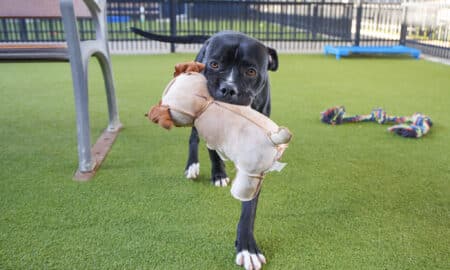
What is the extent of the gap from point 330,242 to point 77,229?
102cm

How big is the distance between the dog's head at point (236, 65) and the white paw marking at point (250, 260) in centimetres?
55

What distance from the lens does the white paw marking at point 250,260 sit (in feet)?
4.78

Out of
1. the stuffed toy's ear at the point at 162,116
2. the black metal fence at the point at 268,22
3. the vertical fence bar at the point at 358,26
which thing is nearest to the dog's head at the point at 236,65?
the stuffed toy's ear at the point at 162,116

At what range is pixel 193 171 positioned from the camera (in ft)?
7.30

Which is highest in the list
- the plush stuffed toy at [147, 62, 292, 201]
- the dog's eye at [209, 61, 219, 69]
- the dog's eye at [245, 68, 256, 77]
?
the dog's eye at [209, 61, 219, 69]

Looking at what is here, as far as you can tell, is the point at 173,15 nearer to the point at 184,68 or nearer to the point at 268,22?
the point at 268,22

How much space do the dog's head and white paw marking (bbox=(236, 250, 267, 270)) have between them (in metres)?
0.55

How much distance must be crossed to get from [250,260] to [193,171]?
0.84 meters

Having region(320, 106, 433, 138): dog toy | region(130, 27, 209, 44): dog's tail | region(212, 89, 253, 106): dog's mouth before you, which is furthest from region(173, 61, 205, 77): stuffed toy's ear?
region(320, 106, 433, 138): dog toy

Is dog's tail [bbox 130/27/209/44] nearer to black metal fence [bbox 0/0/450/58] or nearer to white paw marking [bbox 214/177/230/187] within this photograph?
white paw marking [bbox 214/177/230/187]

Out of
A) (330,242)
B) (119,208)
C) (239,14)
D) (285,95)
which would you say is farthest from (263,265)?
(239,14)

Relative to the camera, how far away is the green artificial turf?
153 centimetres

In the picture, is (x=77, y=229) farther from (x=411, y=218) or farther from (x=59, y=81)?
(x=59, y=81)

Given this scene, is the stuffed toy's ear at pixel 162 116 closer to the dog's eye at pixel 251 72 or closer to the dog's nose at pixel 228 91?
the dog's nose at pixel 228 91
